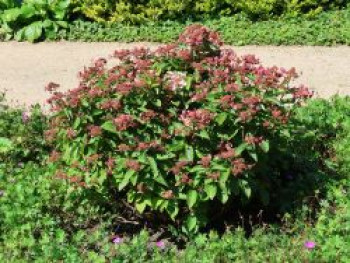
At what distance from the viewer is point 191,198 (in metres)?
4.09

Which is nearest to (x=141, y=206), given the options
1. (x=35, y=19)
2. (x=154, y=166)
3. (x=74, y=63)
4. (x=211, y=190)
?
(x=154, y=166)

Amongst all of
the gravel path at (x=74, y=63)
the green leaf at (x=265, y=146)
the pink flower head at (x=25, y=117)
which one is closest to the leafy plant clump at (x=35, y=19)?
the gravel path at (x=74, y=63)

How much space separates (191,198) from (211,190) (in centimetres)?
14

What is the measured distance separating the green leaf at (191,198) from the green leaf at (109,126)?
1.82 feet

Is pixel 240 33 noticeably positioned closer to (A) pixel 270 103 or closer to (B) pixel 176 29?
(B) pixel 176 29

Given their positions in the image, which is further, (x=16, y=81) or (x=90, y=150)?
(x=16, y=81)

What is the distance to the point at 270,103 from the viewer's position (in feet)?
13.7

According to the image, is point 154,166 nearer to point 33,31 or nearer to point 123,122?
point 123,122

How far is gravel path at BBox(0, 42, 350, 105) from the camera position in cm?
712

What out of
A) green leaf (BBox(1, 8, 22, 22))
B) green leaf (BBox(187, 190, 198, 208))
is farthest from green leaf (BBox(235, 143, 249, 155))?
green leaf (BBox(1, 8, 22, 22))

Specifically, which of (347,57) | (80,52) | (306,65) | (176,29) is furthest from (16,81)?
(347,57)

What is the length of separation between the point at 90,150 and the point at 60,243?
1.86 ft

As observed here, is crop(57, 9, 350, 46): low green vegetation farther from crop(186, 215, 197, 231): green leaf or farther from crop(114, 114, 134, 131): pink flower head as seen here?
crop(114, 114, 134, 131): pink flower head

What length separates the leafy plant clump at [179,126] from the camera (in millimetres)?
4035
